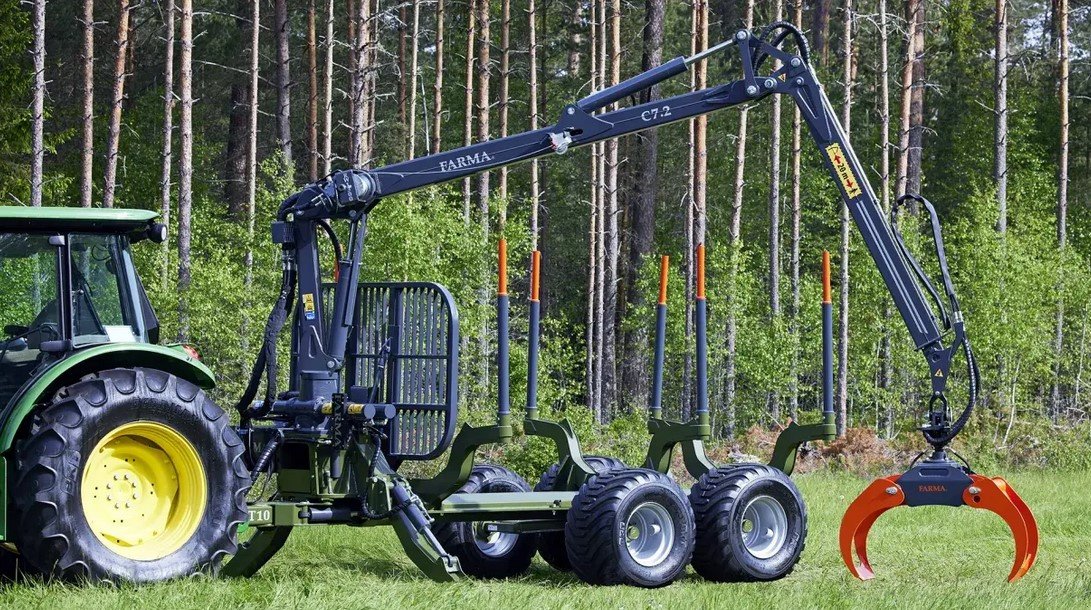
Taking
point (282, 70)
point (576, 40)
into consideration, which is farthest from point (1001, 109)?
point (282, 70)

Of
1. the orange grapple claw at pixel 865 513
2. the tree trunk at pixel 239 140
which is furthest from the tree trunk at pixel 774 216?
the orange grapple claw at pixel 865 513

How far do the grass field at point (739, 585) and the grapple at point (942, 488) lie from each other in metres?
0.29

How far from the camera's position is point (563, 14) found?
4050cm

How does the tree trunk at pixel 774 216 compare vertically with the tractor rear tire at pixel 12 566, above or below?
above

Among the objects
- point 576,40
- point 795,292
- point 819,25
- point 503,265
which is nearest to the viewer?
point 503,265

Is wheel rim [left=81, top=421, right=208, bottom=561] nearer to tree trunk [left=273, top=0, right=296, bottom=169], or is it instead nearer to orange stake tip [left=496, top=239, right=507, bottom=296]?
orange stake tip [left=496, top=239, right=507, bottom=296]

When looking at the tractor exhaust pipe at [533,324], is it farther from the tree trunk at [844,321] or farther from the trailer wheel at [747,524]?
the tree trunk at [844,321]

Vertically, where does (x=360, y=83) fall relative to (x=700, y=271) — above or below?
above

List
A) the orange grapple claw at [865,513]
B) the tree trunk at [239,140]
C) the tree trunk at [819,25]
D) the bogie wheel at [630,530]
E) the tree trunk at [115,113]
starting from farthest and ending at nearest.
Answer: the tree trunk at [819,25] < the tree trunk at [239,140] < the tree trunk at [115,113] < the bogie wheel at [630,530] < the orange grapple claw at [865,513]

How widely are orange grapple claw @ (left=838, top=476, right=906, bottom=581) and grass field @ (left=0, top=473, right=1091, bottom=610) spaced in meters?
0.19

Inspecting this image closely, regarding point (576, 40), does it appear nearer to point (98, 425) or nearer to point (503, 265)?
point (503, 265)

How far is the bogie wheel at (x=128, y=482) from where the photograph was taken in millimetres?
7312

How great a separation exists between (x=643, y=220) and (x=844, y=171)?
2412 centimetres

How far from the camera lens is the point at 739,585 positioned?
945 centimetres
